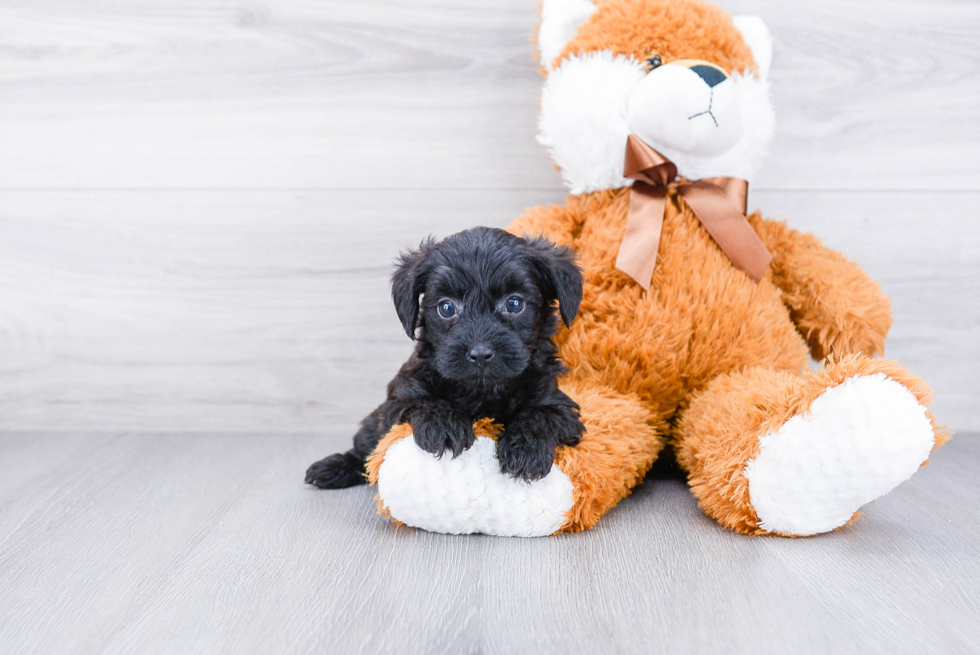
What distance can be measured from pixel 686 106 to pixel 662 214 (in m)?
0.21

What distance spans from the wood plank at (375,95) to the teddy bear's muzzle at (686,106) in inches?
17.2

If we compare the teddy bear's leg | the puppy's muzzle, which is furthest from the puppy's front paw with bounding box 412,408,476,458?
the teddy bear's leg

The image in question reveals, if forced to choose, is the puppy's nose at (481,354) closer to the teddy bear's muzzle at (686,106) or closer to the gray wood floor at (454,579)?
the gray wood floor at (454,579)

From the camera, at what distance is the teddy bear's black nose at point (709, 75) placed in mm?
1339

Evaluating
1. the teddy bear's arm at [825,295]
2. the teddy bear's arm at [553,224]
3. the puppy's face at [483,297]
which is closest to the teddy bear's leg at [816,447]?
the teddy bear's arm at [825,295]

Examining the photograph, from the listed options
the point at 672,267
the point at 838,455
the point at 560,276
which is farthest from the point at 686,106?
the point at 838,455

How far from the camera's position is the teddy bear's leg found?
106 centimetres

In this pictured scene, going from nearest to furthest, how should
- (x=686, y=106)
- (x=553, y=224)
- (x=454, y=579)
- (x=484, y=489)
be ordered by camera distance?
(x=454, y=579) → (x=484, y=489) → (x=686, y=106) → (x=553, y=224)

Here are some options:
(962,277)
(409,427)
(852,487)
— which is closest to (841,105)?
(962,277)

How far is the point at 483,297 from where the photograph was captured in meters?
1.14

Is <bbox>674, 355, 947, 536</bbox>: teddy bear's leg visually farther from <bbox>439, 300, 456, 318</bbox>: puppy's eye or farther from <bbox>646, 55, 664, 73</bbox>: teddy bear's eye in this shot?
<bbox>646, 55, 664, 73</bbox>: teddy bear's eye

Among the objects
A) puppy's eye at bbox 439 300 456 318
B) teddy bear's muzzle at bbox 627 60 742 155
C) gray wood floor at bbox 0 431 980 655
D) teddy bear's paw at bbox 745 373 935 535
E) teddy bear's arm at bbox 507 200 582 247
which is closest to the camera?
gray wood floor at bbox 0 431 980 655

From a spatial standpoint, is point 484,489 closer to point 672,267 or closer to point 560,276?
point 560,276

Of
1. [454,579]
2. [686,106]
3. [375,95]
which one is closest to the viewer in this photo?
[454,579]
